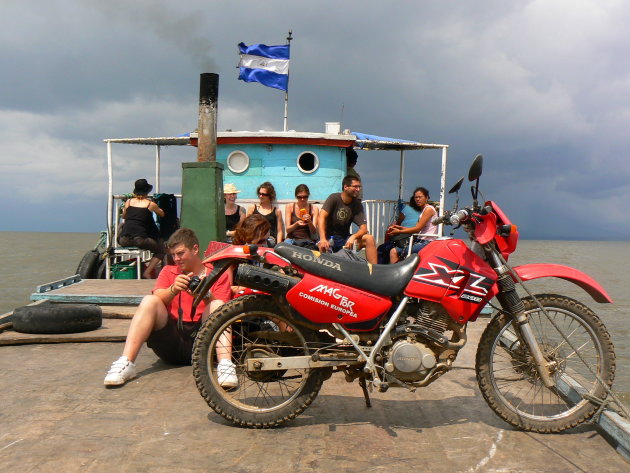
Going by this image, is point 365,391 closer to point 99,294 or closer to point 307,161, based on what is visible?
point 99,294

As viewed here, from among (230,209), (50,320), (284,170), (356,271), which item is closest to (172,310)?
(356,271)

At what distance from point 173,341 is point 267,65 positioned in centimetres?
851

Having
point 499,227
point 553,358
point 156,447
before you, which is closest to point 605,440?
point 553,358

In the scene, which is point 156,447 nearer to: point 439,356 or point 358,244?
point 439,356

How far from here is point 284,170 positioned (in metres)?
10.7

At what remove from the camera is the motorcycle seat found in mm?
3365

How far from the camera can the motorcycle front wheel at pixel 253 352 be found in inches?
135

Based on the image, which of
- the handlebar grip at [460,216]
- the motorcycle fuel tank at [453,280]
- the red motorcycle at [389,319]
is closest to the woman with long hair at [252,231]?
the red motorcycle at [389,319]

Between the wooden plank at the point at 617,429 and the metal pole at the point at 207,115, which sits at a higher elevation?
the metal pole at the point at 207,115

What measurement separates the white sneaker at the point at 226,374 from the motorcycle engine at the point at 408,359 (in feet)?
3.31

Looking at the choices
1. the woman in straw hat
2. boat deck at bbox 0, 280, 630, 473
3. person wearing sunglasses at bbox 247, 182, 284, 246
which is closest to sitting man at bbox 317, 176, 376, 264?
person wearing sunglasses at bbox 247, 182, 284, 246

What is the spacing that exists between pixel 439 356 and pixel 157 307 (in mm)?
2078

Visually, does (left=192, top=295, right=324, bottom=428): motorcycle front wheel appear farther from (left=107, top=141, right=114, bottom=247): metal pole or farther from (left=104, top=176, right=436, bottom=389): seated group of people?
(left=107, top=141, right=114, bottom=247): metal pole

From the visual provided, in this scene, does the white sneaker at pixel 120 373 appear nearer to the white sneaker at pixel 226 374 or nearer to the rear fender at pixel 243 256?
the white sneaker at pixel 226 374
